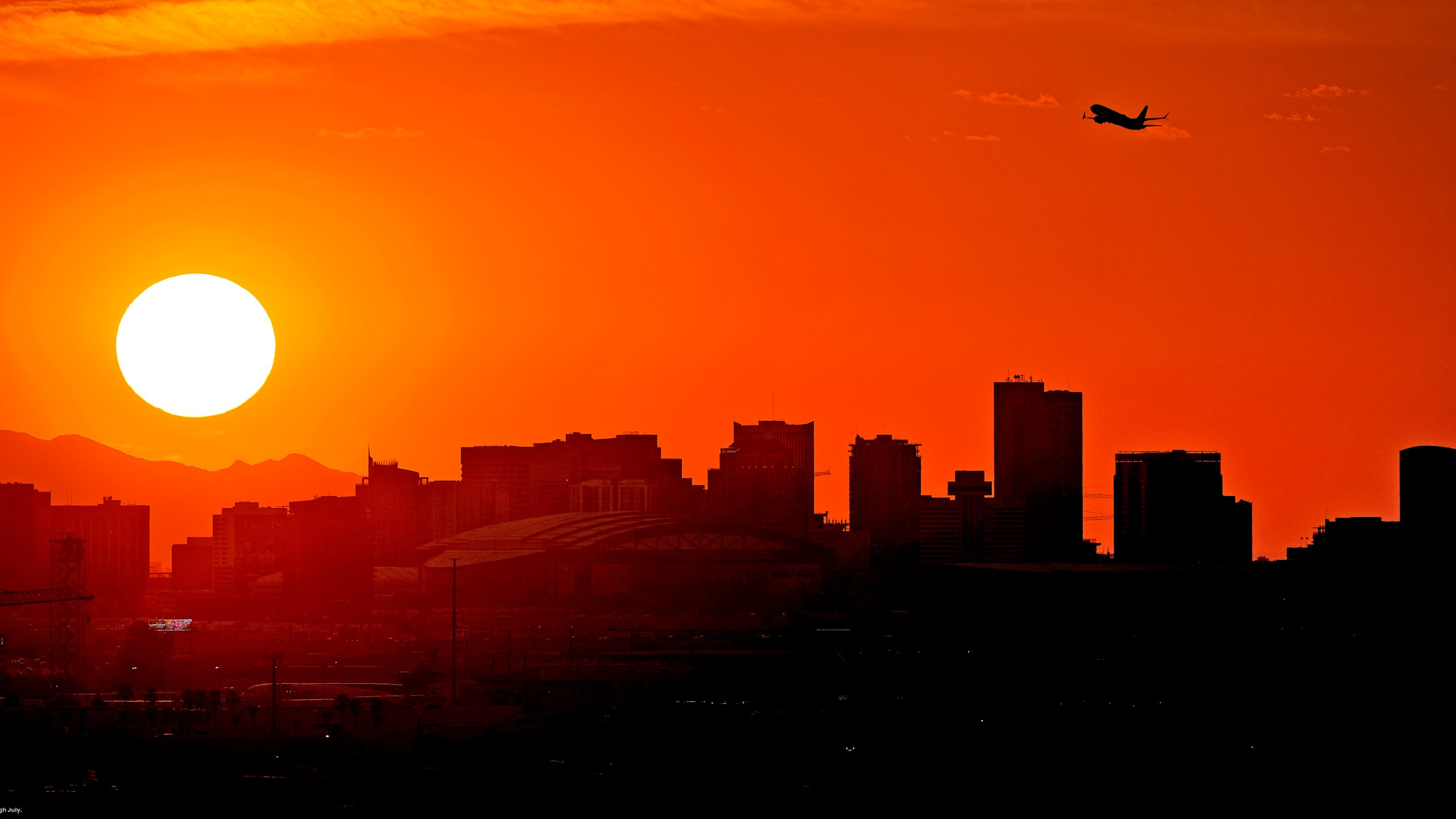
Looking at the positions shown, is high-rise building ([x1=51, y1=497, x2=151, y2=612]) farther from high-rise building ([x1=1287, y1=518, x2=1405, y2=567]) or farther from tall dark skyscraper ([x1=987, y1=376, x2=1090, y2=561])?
high-rise building ([x1=1287, y1=518, x2=1405, y2=567])

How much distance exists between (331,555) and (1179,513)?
89976 millimetres

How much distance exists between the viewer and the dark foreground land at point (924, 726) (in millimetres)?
53312

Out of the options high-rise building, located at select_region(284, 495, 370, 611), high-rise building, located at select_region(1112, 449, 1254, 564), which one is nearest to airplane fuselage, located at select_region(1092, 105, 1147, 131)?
high-rise building, located at select_region(1112, 449, 1254, 564)

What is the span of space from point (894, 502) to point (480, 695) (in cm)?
11572

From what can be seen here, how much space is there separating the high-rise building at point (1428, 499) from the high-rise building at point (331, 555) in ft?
332

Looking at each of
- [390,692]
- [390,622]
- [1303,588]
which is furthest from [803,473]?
[390,692]

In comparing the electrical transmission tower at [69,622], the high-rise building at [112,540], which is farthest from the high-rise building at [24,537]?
the electrical transmission tower at [69,622]

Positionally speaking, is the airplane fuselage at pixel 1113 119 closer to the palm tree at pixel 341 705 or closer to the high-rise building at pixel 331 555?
the palm tree at pixel 341 705

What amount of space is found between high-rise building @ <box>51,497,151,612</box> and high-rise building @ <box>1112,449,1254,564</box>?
106 metres

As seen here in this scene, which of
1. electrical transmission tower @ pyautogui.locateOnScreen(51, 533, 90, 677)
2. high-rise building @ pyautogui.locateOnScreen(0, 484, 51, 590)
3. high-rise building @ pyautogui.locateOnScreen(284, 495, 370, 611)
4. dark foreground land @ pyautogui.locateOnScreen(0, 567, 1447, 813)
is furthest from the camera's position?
high-rise building @ pyautogui.locateOnScreen(284, 495, 370, 611)

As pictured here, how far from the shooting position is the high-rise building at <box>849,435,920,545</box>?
7402 inches

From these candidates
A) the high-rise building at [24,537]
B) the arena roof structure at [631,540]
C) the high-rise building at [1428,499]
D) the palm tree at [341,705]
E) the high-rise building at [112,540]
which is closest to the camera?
the palm tree at [341,705]

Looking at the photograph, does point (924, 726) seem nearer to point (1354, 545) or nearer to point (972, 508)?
point (1354, 545)

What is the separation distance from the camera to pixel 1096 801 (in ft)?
167
